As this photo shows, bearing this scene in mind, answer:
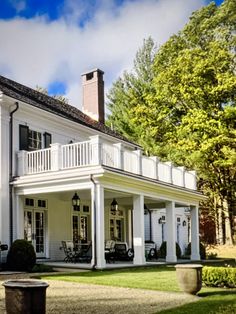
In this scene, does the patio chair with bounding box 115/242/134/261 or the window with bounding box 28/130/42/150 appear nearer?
the window with bounding box 28/130/42/150

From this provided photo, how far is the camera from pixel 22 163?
61.7 ft

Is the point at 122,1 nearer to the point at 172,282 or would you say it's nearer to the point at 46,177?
the point at 46,177

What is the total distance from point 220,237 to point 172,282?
24.6m

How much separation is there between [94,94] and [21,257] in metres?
13.5

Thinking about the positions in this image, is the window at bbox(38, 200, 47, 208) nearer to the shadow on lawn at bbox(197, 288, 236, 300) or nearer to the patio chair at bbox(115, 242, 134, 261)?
the patio chair at bbox(115, 242, 134, 261)

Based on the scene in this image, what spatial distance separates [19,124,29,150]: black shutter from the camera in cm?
1922

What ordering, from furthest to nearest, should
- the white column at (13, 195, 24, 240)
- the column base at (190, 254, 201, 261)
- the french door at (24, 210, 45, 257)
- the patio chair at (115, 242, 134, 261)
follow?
the column base at (190, 254, 201, 261) < the patio chair at (115, 242, 134, 261) < the french door at (24, 210, 45, 257) < the white column at (13, 195, 24, 240)

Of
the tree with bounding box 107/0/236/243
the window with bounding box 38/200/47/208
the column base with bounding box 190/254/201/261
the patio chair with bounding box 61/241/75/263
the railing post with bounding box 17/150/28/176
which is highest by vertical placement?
the tree with bounding box 107/0/236/243

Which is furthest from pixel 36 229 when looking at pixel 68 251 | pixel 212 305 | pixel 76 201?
pixel 212 305

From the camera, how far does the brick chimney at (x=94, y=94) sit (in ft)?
91.2

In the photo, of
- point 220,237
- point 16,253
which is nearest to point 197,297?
point 16,253

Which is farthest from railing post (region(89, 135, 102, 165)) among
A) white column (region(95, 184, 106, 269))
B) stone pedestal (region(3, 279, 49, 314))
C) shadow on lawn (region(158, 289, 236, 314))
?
stone pedestal (region(3, 279, 49, 314))

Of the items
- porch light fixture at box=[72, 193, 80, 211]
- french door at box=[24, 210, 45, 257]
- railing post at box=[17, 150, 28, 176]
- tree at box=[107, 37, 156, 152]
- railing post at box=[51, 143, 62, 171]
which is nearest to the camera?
railing post at box=[51, 143, 62, 171]

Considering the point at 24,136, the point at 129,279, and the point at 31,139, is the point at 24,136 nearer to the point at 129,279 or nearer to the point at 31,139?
the point at 31,139
